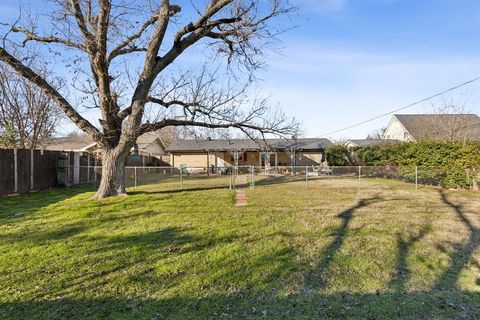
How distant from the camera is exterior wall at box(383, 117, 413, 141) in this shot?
34.8 meters

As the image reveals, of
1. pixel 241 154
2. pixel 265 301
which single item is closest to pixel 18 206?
pixel 265 301

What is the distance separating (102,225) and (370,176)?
18.8 metres

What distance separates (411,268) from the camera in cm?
488

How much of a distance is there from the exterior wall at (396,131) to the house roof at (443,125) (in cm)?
85

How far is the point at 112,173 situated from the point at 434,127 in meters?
28.9

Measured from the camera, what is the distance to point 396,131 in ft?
125

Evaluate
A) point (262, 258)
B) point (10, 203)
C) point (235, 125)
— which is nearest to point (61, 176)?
point (10, 203)

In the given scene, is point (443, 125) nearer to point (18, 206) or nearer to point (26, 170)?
point (26, 170)

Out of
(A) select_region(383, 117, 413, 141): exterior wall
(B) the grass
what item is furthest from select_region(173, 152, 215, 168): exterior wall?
(B) the grass

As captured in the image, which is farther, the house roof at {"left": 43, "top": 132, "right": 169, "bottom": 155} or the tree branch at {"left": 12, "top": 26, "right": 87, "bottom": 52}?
the house roof at {"left": 43, "top": 132, "right": 169, "bottom": 155}

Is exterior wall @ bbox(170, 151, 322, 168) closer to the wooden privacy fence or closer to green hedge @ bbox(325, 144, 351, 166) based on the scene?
green hedge @ bbox(325, 144, 351, 166)

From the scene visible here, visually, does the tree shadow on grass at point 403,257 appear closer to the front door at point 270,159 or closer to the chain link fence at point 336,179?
the chain link fence at point 336,179

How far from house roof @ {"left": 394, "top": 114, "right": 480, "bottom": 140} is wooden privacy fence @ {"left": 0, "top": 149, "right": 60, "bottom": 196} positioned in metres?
22.7

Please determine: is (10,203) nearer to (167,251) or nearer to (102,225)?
(102,225)
